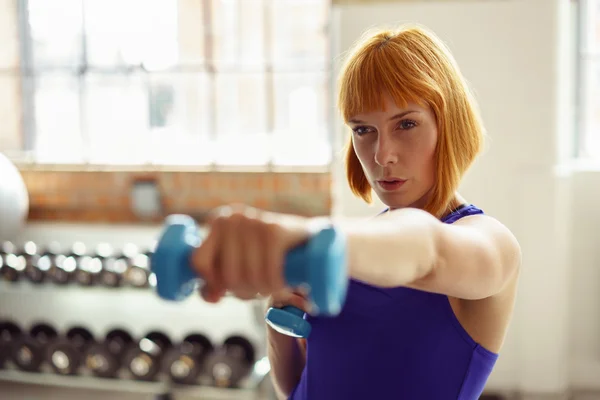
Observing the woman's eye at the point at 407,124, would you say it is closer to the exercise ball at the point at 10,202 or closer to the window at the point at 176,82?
the window at the point at 176,82

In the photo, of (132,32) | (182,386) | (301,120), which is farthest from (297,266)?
(132,32)

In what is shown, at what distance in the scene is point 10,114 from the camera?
4.20 metres

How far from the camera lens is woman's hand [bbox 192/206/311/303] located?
41 centimetres

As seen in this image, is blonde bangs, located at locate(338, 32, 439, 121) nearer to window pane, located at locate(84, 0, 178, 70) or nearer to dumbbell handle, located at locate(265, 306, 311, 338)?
dumbbell handle, located at locate(265, 306, 311, 338)

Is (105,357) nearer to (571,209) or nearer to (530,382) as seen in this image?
(530,382)

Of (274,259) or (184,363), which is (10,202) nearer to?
(184,363)

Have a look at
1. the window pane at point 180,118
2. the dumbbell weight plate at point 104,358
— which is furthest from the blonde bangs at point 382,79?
the window pane at point 180,118

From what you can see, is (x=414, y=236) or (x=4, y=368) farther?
(x=4, y=368)

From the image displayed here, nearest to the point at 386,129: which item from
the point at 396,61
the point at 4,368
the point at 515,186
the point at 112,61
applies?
the point at 396,61

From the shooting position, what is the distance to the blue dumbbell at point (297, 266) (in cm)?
Result: 39

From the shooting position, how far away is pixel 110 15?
399 centimetres

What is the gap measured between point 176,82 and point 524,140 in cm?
198

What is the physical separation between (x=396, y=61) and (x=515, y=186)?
8.50 ft

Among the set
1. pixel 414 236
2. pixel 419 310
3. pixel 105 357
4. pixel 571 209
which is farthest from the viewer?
pixel 571 209
